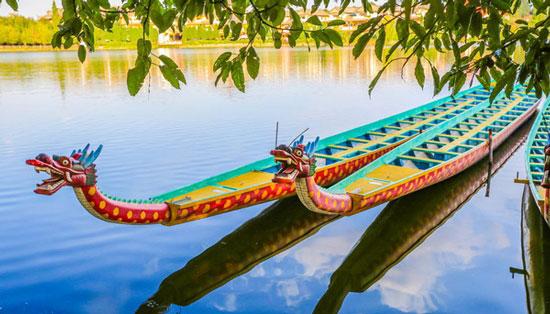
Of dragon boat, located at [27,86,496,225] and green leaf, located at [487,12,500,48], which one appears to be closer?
green leaf, located at [487,12,500,48]

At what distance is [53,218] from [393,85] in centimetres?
1853

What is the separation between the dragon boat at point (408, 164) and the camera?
657cm

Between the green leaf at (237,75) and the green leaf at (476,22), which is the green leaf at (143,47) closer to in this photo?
the green leaf at (237,75)

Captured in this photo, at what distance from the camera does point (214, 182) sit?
7.95 metres

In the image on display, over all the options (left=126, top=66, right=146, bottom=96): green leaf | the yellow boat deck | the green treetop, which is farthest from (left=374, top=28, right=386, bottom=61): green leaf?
the yellow boat deck

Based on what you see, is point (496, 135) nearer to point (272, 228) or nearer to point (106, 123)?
point (272, 228)

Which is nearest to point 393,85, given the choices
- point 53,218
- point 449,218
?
point 449,218

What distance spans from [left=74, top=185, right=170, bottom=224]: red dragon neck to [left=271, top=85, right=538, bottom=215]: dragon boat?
1.55 m

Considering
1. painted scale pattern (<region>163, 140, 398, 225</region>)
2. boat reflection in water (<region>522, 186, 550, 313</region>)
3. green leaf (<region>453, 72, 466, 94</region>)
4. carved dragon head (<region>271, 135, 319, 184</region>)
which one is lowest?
boat reflection in water (<region>522, 186, 550, 313</region>)

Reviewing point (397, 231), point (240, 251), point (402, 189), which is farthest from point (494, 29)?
point (397, 231)

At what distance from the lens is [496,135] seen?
11141 mm

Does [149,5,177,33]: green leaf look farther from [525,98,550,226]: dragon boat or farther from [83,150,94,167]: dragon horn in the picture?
[525,98,550,226]: dragon boat

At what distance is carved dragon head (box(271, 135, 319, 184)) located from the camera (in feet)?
21.0

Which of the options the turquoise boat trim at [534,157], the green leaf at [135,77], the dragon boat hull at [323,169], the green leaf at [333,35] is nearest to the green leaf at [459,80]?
the green leaf at [333,35]
